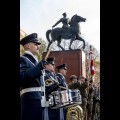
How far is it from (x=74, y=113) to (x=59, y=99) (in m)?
0.18

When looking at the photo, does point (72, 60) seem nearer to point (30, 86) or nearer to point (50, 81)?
point (50, 81)

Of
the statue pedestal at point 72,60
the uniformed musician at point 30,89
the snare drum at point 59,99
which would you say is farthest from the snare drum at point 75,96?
the uniformed musician at point 30,89

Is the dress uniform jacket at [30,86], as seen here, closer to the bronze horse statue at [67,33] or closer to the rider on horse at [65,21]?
the bronze horse statue at [67,33]

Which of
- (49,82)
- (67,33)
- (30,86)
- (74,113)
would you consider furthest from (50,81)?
(67,33)

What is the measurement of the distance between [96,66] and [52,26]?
514mm

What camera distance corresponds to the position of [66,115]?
14.9 ft

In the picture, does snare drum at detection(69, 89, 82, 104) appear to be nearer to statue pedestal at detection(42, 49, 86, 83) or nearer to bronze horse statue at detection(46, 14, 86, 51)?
statue pedestal at detection(42, 49, 86, 83)

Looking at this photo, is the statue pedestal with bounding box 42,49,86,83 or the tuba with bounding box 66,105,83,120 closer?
the tuba with bounding box 66,105,83,120

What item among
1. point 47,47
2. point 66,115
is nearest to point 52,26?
point 47,47

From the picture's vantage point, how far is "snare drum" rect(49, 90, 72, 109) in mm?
4480

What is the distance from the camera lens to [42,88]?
4.52m

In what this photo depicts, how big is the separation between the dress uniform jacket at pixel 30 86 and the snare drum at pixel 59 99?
11 centimetres

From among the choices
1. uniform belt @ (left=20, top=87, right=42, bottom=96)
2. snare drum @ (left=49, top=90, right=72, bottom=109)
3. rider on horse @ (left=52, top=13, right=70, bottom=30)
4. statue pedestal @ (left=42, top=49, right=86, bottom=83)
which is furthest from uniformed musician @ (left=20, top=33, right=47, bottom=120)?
rider on horse @ (left=52, top=13, right=70, bottom=30)

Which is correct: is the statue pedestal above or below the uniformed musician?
above
